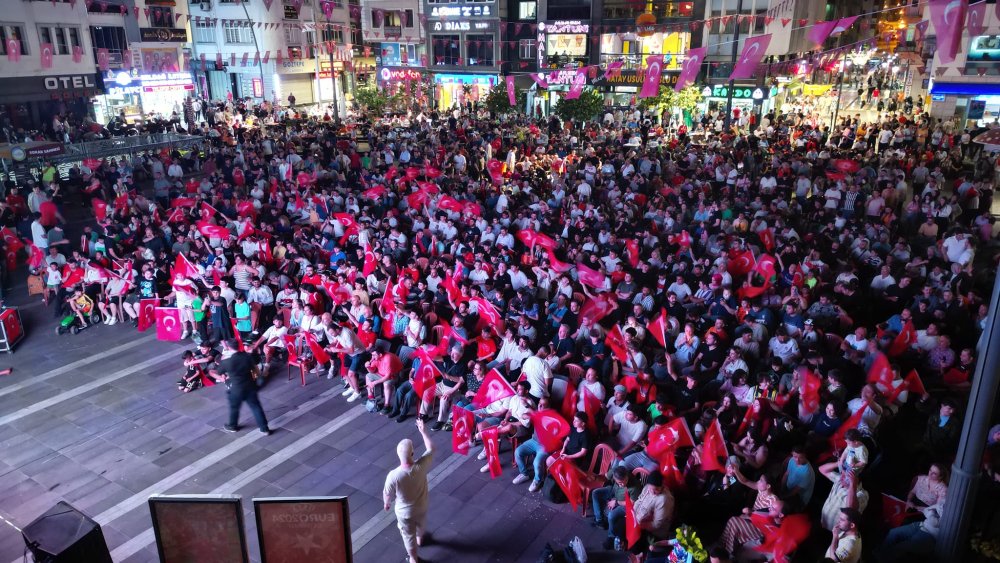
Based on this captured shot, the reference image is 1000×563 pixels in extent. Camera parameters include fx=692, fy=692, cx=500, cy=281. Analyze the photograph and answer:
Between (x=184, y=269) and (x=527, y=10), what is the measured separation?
40522 mm

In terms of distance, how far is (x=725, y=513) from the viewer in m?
7.80

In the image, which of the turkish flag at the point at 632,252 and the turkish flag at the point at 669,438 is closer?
the turkish flag at the point at 669,438

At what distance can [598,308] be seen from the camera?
1159 centimetres

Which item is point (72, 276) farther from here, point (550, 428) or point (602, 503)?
point (602, 503)

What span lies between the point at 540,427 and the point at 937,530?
4.23 metres

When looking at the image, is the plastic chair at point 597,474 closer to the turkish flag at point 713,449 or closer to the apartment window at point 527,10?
the turkish flag at point 713,449

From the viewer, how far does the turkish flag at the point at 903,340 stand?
32.4ft

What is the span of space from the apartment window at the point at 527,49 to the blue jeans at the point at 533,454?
43.6 m

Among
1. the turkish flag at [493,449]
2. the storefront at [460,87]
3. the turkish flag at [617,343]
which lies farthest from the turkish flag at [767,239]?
the storefront at [460,87]

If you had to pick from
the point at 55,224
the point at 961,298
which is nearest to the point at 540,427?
the point at 961,298

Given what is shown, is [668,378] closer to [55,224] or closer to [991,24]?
[55,224]

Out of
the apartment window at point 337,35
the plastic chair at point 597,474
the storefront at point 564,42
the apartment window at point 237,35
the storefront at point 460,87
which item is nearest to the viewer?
the plastic chair at point 597,474

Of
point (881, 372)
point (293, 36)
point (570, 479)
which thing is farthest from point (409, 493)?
point (293, 36)

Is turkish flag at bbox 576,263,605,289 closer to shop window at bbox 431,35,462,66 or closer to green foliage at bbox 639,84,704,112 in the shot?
green foliage at bbox 639,84,704,112
